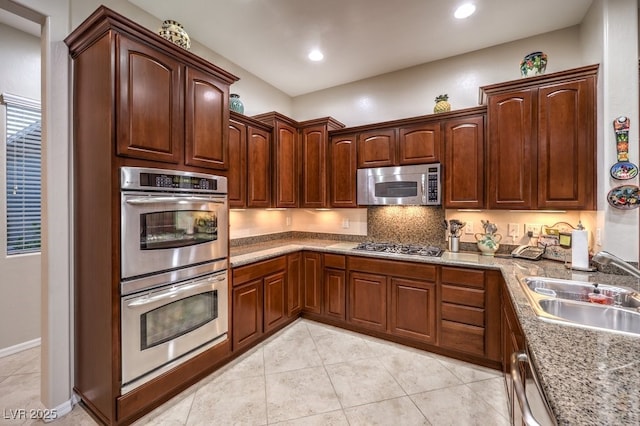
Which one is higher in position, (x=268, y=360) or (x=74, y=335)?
(x=74, y=335)

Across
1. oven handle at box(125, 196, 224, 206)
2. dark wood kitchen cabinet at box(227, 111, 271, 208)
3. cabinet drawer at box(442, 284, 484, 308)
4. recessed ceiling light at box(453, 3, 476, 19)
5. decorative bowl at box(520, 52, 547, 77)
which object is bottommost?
cabinet drawer at box(442, 284, 484, 308)

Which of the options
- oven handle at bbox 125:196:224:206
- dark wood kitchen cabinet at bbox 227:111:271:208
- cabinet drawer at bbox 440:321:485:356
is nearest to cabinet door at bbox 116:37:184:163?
oven handle at bbox 125:196:224:206

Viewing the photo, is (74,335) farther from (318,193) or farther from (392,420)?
(318,193)

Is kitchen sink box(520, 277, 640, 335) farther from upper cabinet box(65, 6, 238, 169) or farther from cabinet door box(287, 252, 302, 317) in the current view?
upper cabinet box(65, 6, 238, 169)

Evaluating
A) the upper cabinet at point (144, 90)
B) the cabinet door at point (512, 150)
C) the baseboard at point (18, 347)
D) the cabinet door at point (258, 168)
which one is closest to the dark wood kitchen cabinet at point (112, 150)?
the upper cabinet at point (144, 90)

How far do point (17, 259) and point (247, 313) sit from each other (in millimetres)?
2267

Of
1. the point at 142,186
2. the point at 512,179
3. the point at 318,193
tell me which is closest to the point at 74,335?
the point at 142,186

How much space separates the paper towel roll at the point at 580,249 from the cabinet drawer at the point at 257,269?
8.40 feet

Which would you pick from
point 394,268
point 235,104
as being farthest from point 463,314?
point 235,104

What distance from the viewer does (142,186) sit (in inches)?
67.4

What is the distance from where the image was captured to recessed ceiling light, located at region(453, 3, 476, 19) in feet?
7.36

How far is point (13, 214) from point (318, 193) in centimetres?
309

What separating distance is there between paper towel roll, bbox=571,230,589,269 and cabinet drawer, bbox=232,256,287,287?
2559 millimetres

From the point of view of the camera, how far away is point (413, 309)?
2.63m
